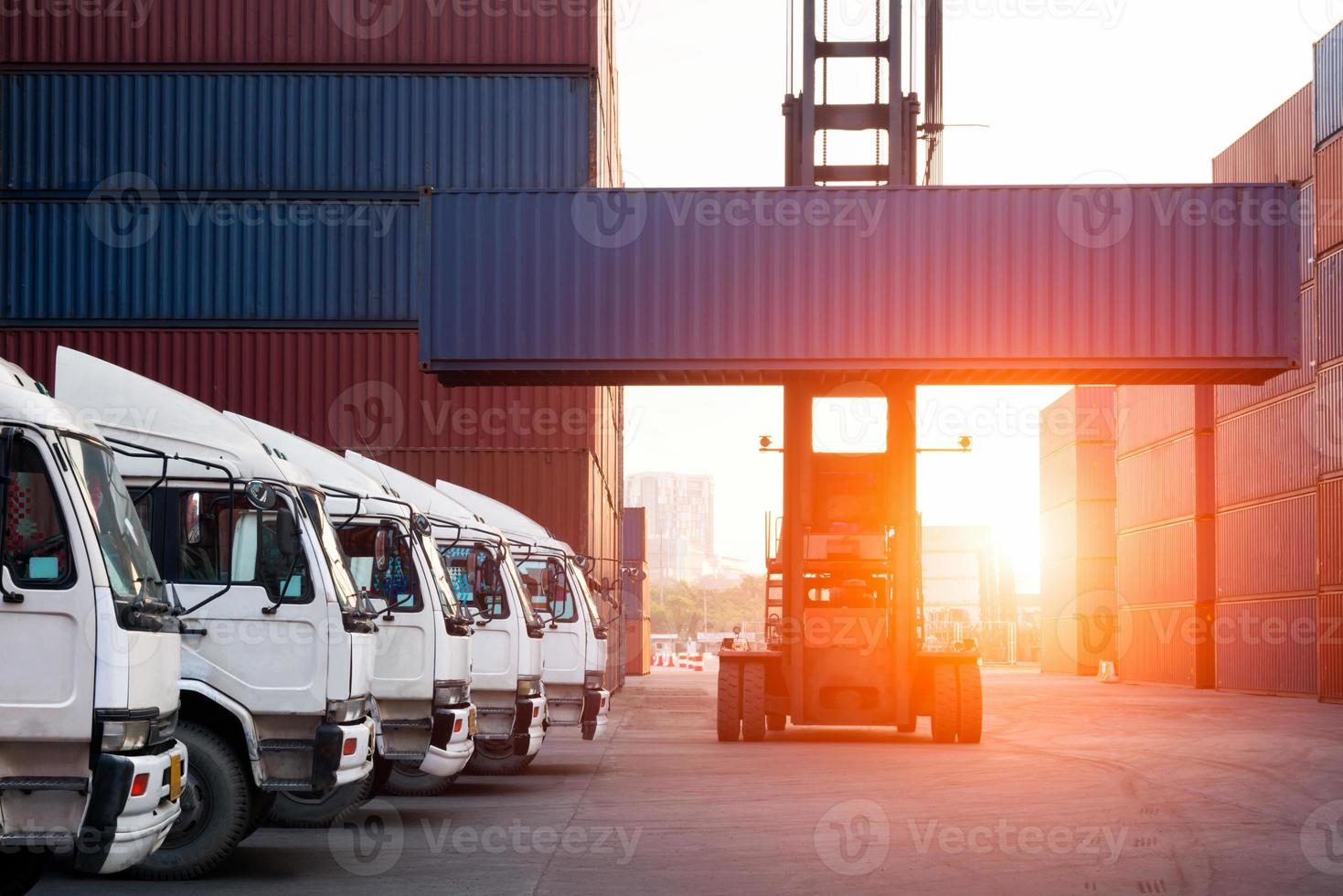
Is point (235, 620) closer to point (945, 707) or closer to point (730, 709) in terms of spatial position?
point (730, 709)

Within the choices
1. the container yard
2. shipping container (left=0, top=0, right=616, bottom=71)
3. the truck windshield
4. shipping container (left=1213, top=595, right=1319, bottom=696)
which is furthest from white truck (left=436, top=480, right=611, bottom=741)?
shipping container (left=1213, top=595, right=1319, bottom=696)

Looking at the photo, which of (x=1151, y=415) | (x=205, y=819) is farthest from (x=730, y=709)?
(x=1151, y=415)

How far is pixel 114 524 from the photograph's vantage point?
23.0ft

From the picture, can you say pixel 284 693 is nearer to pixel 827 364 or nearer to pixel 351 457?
pixel 351 457

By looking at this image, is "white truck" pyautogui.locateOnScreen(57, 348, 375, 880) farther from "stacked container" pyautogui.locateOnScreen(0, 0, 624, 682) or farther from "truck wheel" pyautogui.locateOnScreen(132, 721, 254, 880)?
"stacked container" pyautogui.locateOnScreen(0, 0, 624, 682)

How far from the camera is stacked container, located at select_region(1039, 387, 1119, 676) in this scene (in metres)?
60.6

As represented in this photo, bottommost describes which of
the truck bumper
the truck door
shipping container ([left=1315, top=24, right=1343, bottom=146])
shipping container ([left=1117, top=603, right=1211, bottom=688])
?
shipping container ([left=1117, top=603, right=1211, bottom=688])

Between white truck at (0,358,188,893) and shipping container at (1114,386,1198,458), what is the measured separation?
41518 mm

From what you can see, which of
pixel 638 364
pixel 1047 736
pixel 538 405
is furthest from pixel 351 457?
pixel 538 405

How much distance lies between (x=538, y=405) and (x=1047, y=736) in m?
9.69

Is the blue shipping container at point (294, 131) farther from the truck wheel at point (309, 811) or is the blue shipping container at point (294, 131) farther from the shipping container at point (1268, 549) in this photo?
the shipping container at point (1268, 549)

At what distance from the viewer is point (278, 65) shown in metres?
27.0

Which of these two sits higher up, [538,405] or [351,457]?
[538,405]

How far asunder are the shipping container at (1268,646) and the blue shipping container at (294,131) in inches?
791
